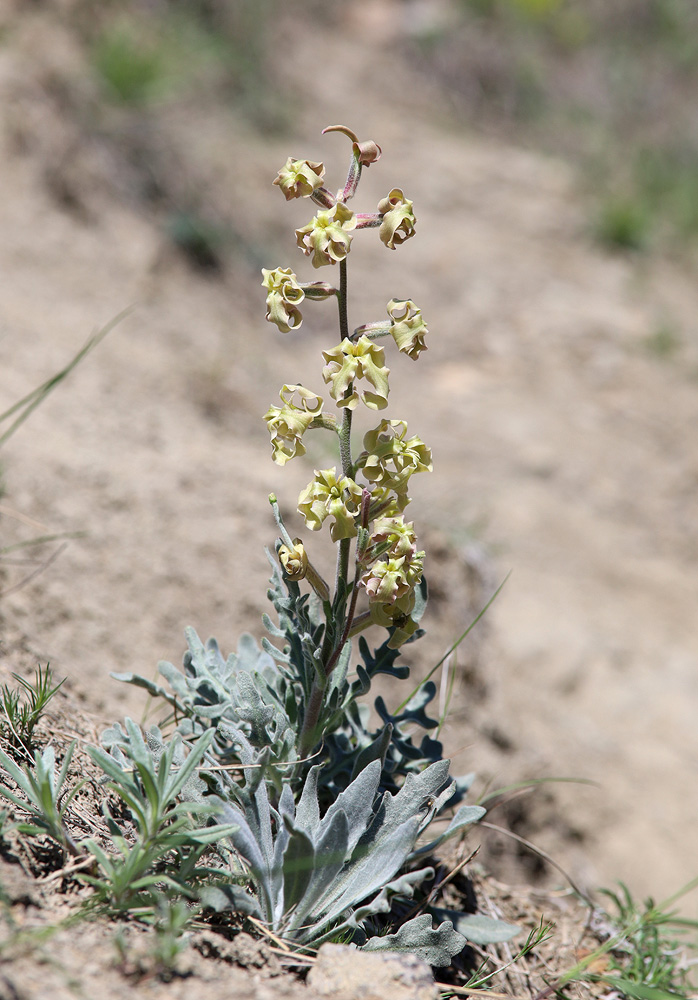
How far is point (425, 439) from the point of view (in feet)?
16.0

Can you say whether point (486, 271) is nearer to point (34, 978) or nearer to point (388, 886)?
point (388, 886)

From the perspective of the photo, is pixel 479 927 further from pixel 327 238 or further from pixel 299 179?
pixel 299 179

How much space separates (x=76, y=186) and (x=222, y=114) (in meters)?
2.23

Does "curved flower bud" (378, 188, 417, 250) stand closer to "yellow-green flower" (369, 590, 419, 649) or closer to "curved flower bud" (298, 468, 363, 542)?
"curved flower bud" (298, 468, 363, 542)

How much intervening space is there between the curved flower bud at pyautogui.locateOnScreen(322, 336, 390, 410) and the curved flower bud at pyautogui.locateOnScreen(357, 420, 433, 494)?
77 millimetres

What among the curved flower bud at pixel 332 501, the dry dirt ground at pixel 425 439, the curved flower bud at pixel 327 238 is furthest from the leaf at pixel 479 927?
the curved flower bud at pixel 327 238

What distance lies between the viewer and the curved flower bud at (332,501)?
1560 millimetres

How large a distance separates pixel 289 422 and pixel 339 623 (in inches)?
16.0

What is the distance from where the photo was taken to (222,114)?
21.3 ft

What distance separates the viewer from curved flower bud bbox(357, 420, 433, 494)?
1.59 meters

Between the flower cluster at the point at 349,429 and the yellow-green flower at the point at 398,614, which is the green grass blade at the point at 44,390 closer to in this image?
the flower cluster at the point at 349,429

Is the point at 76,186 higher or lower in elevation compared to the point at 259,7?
lower

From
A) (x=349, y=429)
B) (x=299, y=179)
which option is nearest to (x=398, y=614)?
(x=349, y=429)

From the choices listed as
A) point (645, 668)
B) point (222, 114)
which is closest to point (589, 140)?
point (222, 114)
